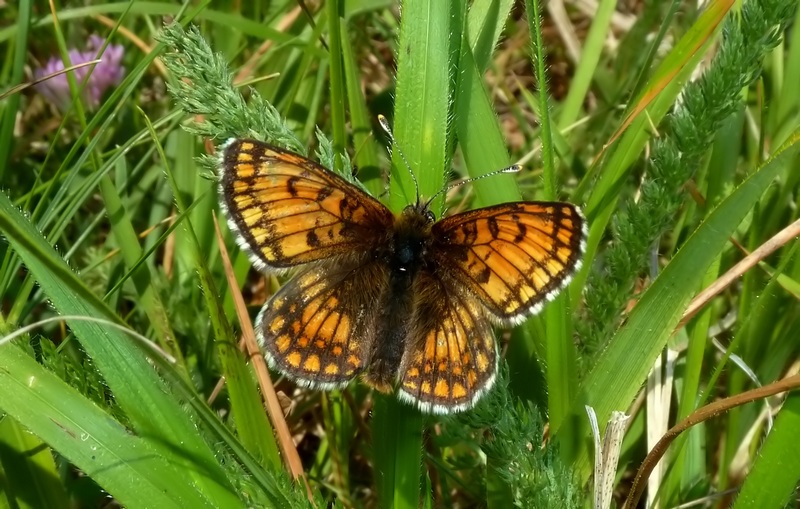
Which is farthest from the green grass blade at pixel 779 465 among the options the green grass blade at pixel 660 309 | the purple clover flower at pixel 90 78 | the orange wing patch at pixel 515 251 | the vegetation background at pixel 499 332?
the purple clover flower at pixel 90 78

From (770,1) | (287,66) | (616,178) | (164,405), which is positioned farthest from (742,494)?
(287,66)

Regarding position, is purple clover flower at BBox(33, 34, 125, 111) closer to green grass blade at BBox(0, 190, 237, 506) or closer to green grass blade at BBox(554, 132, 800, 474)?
green grass blade at BBox(0, 190, 237, 506)

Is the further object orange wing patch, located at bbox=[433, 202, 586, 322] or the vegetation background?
orange wing patch, located at bbox=[433, 202, 586, 322]

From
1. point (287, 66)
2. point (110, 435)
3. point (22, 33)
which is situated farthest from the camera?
point (287, 66)

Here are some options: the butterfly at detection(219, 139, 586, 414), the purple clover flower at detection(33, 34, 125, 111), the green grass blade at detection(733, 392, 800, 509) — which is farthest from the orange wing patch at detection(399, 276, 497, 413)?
the purple clover flower at detection(33, 34, 125, 111)

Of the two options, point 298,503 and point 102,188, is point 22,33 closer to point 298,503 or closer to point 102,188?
point 102,188

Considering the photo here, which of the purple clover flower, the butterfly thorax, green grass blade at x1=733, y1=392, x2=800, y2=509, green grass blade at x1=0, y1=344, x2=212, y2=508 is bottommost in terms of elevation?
green grass blade at x1=0, y1=344, x2=212, y2=508

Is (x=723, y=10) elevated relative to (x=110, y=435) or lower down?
elevated

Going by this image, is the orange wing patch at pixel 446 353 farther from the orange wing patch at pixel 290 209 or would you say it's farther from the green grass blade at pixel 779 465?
the green grass blade at pixel 779 465
